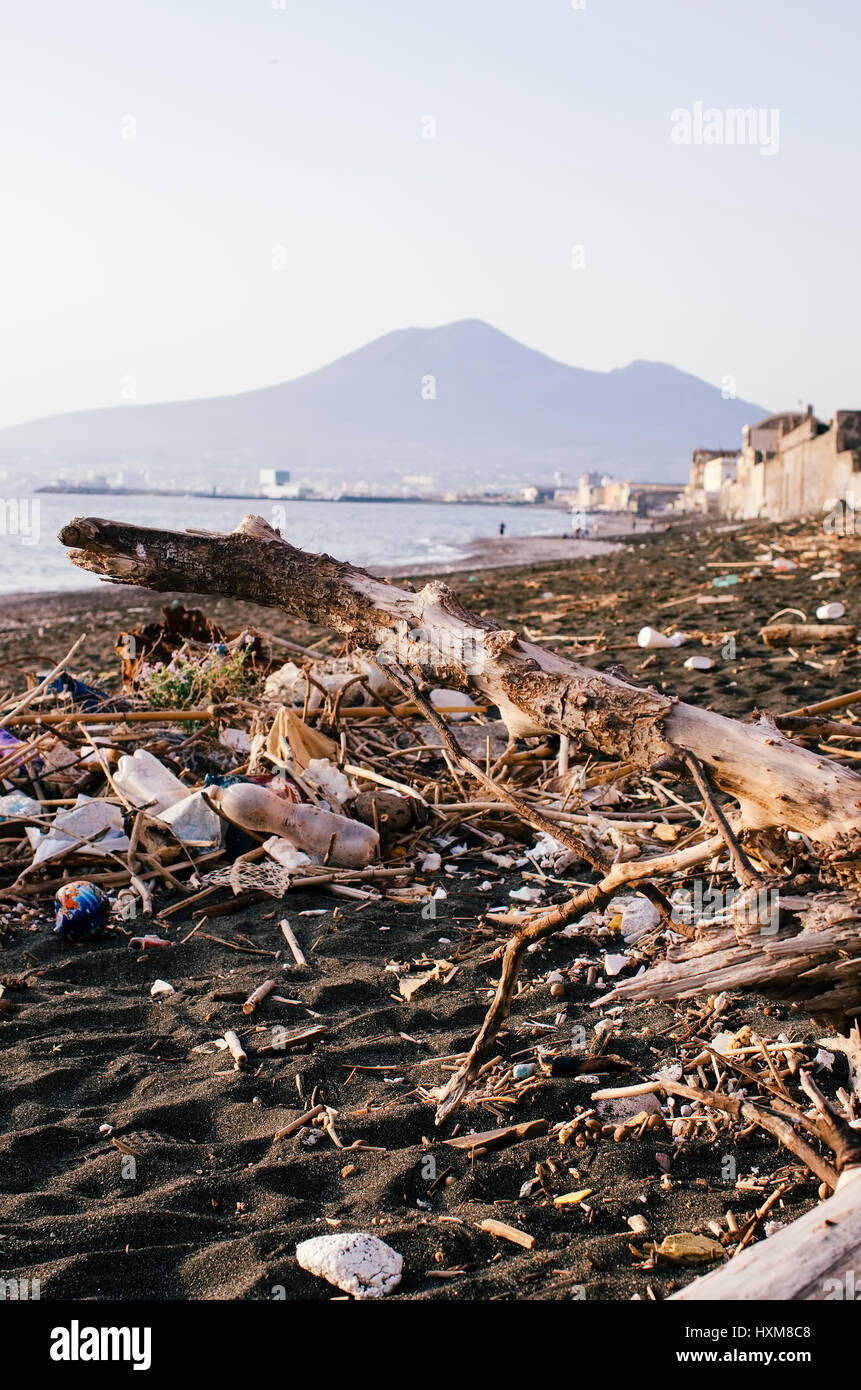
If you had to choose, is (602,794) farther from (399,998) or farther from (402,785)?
(399,998)

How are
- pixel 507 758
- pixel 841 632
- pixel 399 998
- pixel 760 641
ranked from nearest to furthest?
pixel 399 998, pixel 507 758, pixel 841 632, pixel 760 641

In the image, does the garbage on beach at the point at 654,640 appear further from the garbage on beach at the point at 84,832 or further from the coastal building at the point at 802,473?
the coastal building at the point at 802,473

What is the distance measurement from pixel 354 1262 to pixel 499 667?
1.32 metres

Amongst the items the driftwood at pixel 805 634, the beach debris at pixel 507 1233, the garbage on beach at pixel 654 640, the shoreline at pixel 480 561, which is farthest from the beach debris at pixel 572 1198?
the shoreline at pixel 480 561

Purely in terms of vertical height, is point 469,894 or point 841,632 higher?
point 841,632

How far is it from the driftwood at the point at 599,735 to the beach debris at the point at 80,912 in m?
1.44

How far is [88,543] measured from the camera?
2682 mm

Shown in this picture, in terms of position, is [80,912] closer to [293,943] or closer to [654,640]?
[293,943]

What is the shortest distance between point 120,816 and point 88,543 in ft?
6.46

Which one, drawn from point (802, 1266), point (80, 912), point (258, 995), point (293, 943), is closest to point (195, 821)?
point (80, 912)

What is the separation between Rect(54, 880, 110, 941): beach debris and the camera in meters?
3.63

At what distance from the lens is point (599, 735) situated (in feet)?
8.01

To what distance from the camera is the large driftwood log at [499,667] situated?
92.6 inches
